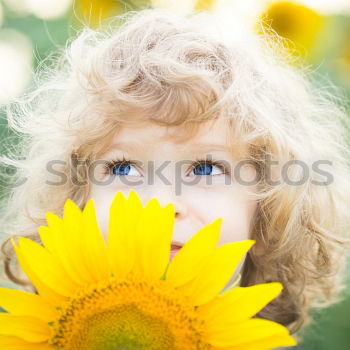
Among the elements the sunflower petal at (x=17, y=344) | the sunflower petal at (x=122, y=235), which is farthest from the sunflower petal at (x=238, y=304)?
the sunflower petal at (x=17, y=344)

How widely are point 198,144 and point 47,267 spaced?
15.4 inches

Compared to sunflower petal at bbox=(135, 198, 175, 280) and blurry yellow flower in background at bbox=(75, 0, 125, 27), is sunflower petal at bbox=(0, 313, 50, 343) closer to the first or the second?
sunflower petal at bbox=(135, 198, 175, 280)

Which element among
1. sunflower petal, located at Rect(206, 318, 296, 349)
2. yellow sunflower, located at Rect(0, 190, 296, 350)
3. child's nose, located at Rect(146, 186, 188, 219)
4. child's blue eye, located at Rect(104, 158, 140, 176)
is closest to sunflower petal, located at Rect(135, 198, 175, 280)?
yellow sunflower, located at Rect(0, 190, 296, 350)

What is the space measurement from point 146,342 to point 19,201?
32.2 inches

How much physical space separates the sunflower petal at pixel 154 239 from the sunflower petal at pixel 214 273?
0.04 m

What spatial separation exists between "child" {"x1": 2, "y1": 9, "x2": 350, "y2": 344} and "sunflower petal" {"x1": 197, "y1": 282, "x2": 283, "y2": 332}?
0.92ft

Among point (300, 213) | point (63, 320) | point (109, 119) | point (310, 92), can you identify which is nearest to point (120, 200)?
point (63, 320)

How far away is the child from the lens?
42.5 inches

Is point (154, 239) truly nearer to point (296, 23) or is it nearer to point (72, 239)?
point (72, 239)

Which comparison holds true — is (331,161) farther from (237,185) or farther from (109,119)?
(109,119)

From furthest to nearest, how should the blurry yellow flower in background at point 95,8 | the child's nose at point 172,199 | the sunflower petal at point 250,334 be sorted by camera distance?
1. the blurry yellow flower in background at point 95,8
2. the child's nose at point 172,199
3. the sunflower petal at point 250,334

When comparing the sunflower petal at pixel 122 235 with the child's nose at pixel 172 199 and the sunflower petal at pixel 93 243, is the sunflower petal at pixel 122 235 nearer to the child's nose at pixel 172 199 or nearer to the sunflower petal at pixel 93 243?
the sunflower petal at pixel 93 243

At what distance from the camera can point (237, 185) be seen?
1.13 m

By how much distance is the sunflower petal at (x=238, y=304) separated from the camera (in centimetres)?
74
